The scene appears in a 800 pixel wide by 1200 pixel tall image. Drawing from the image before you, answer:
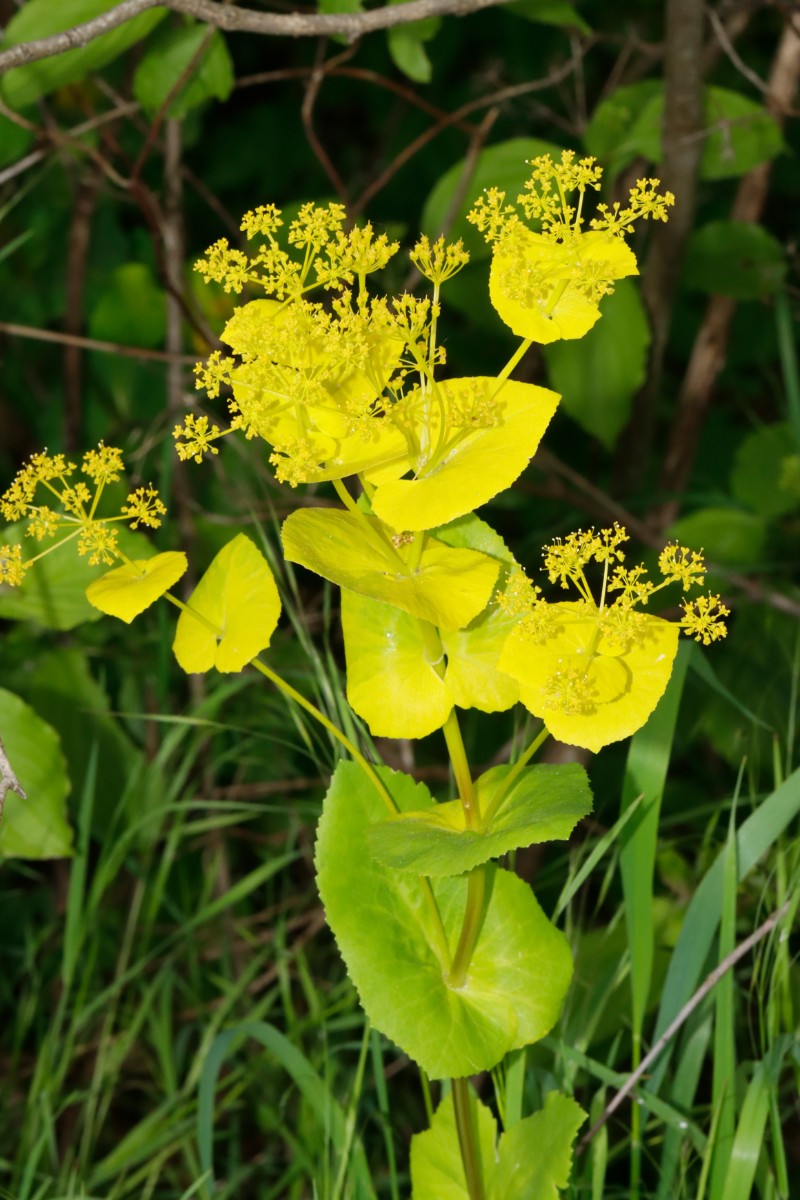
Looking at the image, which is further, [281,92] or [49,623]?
[281,92]

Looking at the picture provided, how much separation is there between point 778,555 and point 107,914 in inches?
39.2

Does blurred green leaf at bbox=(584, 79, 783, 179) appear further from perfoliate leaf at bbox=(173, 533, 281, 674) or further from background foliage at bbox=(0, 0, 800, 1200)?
perfoliate leaf at bbox=(173, 533, 281, 674)

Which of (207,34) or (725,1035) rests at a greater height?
(207,34)

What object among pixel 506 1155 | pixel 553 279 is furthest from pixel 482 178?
pixel 506 1155

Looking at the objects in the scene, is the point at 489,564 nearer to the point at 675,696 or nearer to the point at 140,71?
the point at 675,696

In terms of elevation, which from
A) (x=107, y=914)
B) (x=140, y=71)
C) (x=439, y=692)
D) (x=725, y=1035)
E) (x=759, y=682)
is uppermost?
(x=140, y=71)

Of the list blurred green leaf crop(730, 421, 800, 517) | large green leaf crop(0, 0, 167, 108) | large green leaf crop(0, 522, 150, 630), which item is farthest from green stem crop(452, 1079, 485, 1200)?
blurred green leaf crop(730, 421, 800, 517)

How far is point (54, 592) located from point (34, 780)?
18 centimetres

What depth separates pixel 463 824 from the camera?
2.23 ft

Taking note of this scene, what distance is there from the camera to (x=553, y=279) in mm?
645

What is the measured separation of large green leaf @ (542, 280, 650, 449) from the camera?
1.39 meters

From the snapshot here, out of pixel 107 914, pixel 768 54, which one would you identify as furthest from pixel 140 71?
pixel 768 54

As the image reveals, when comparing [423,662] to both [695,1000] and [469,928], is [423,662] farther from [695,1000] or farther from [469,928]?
[695,1000]

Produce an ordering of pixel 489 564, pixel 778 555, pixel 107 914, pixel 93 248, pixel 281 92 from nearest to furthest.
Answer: pixel 489 564 → pixel 107 914 → pixel 778 555 → pixel 93 248 → pixel 281 92
